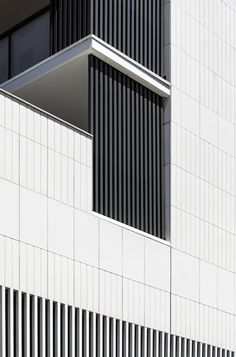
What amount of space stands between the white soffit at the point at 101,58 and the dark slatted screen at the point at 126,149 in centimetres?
21

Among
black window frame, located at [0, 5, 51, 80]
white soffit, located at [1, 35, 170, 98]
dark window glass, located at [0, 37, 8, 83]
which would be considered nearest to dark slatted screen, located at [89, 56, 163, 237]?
white soffit, located at [1, 35, 170, 98]

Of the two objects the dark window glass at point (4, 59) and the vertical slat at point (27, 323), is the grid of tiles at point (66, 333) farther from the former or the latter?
the dark window glass at point (4, 59)

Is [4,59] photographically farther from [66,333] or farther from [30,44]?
[66,333]

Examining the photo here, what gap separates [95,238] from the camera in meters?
27.2

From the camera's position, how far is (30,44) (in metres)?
31.4

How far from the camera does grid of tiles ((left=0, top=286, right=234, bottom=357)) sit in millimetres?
24438

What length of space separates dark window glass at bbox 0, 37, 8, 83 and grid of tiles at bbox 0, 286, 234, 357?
9.06 m

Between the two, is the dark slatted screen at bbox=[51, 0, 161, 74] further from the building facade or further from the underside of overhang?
the underside of overhang
